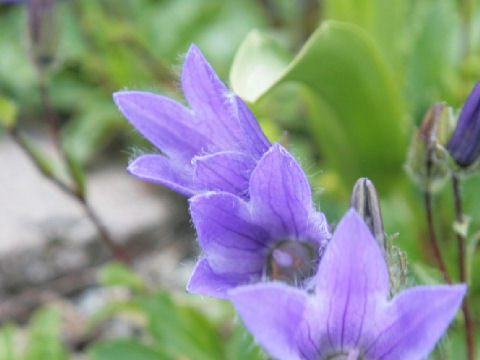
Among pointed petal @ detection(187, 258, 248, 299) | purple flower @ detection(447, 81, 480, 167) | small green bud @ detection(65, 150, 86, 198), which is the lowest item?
small green bud @ detection(65, 150, 86, 198)

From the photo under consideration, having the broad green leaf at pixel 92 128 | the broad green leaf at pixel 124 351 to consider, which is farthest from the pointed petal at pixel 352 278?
the broad green leaf at pixel 92 128

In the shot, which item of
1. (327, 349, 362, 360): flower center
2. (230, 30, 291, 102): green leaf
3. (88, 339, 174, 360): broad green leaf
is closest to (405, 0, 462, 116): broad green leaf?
(230, 30, 291, 102): green leaf

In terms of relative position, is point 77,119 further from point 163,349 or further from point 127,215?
point 163,349

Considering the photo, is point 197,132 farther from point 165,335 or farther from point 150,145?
point 150,145

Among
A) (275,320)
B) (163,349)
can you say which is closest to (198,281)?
(275,320)

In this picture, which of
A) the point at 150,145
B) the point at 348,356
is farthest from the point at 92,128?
the point at 348,356

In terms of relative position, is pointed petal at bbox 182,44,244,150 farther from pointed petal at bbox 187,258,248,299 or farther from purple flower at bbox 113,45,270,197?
pointed petal at bbox 187,258,248,299

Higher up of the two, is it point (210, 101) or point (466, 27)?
point (210, 101)
